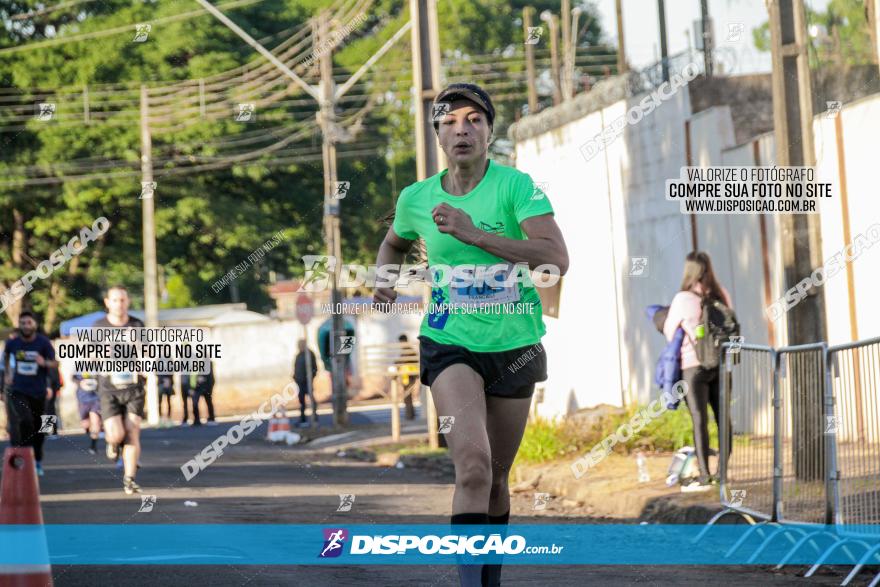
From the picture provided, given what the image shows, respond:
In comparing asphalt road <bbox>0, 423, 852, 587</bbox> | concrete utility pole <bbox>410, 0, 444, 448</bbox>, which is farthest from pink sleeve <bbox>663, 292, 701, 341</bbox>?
concrete utility pole <bbox>410, 0, 444, 448</bbox>

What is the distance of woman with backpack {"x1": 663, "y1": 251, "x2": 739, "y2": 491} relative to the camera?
12.5 metres

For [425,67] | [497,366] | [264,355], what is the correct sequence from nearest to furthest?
[497,366], [425,67], [264,355]

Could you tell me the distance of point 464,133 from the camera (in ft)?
21.0

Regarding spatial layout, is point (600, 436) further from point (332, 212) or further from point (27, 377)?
point (332, 212)

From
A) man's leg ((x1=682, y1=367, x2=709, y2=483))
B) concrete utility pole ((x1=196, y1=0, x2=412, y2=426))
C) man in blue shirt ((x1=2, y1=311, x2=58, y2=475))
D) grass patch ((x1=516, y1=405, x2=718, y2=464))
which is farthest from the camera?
concrete utility pole ((x1=196, y1=0, x2=412, y2=426))

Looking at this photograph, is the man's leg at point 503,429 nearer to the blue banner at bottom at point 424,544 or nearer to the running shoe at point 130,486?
the blue banner at bottom at point 424,544

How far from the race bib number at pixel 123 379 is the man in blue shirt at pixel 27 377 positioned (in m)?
3.02

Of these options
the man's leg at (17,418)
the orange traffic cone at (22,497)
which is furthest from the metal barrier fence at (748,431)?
the man's leg at (17,418)

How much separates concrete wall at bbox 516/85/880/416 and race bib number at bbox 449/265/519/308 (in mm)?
8938

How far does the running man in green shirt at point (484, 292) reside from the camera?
6168mm

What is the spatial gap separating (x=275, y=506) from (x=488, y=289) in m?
7.04

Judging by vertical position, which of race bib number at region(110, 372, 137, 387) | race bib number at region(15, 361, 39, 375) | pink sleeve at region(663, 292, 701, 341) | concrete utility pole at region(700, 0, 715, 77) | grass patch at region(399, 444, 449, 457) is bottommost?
grass patch at region(399, 444, 449, 457)

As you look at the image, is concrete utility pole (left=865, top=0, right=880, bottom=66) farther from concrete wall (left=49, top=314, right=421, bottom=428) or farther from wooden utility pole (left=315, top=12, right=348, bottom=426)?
concrete wall (left=49, top=314, right=421, bottom=428)

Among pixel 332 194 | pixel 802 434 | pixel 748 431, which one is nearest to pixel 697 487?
pixel 748 431
